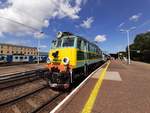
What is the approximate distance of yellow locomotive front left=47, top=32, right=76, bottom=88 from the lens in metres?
9.21

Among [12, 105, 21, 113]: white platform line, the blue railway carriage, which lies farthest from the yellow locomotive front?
the blue railway carriage

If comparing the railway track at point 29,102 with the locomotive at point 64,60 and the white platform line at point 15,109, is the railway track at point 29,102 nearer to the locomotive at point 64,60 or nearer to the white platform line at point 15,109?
the white platform line at point 15,109

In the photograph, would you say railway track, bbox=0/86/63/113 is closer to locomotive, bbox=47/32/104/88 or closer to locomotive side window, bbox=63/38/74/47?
locomotive, bbox=47/32/104/88

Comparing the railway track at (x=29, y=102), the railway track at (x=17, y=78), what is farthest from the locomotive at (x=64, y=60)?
the railway track at (x=17, y=78)

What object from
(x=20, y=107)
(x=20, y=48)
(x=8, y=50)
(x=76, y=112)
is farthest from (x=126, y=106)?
(x=20, y=48)

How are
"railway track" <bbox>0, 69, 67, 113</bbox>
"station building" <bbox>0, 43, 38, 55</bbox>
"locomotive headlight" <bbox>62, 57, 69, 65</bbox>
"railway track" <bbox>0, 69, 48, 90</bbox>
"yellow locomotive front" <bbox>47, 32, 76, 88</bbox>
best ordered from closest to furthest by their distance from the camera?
1. "railway track" <bbox>0, 69, 67, 113</bbox>
2. "yellow locomotive front" <bbox>47, 32, 76, 88</bbox>
3. "locomotive headlight" <bbox>62, 57, 69, 65</bbox>
4. "railway track" <bbox>0, 69, 48, 90</bbox>
5. "station building" <bbox>0, 43, 38, 55</bbox>

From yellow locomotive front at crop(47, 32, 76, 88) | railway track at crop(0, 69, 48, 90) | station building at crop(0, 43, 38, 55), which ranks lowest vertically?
railway track at crop(0, 69, 48, 90)

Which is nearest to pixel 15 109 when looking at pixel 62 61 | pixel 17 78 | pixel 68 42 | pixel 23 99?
pixel 23 99

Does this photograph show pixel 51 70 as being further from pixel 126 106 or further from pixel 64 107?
pixel 126 106

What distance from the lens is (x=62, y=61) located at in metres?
9.67

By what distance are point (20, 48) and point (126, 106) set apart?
10282 centimetres

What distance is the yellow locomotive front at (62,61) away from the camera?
9211 mm

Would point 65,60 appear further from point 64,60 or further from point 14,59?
point 14,59

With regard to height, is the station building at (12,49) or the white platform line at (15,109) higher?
the station building at (12,49)
